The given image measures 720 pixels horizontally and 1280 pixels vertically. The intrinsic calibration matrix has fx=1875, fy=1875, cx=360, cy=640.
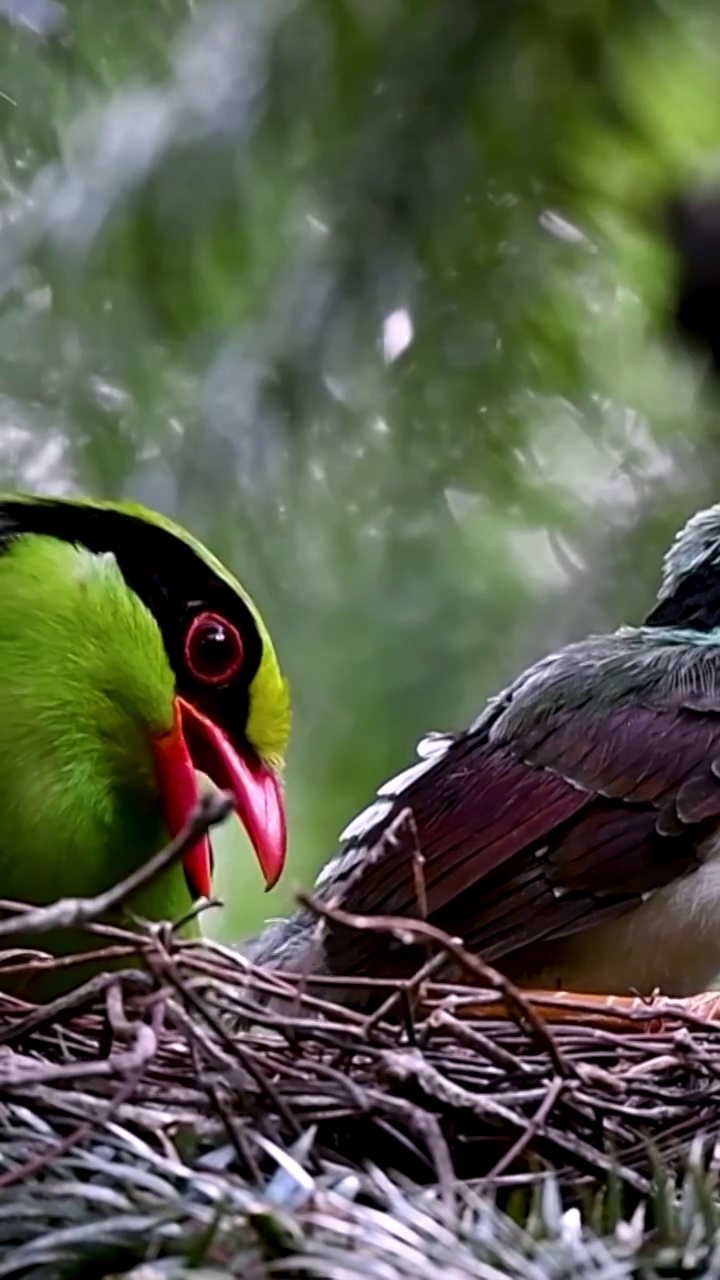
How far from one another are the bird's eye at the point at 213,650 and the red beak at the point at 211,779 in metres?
0.04

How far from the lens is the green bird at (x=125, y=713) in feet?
6.40

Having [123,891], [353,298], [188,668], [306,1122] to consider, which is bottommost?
[306,1122]

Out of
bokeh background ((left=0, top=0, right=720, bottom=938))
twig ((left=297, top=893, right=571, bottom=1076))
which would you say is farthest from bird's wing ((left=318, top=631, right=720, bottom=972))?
bokeh background ((left=0, top=0, right=720, bottom=938))

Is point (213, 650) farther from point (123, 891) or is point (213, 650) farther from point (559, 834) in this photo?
point (123, 891)

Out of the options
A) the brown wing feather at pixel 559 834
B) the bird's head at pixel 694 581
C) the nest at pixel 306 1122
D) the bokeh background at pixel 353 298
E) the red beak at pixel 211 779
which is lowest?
the nest at pixel 306 1122

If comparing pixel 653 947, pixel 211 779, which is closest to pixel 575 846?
pixel 653 947

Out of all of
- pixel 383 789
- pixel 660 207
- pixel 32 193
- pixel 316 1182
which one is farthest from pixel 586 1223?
pixel 660 207

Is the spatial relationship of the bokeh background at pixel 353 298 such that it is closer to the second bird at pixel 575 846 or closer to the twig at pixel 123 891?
the second bird at pixel 575 846

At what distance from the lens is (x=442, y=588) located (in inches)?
128

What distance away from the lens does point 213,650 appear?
203 centimetres

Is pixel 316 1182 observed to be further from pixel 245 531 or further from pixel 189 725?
pixel 245 531

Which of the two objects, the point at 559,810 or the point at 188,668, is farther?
the point at 559,810

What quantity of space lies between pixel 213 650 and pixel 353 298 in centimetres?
122

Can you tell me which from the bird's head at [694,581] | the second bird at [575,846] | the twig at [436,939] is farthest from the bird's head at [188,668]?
the bird's head at [694,581]
